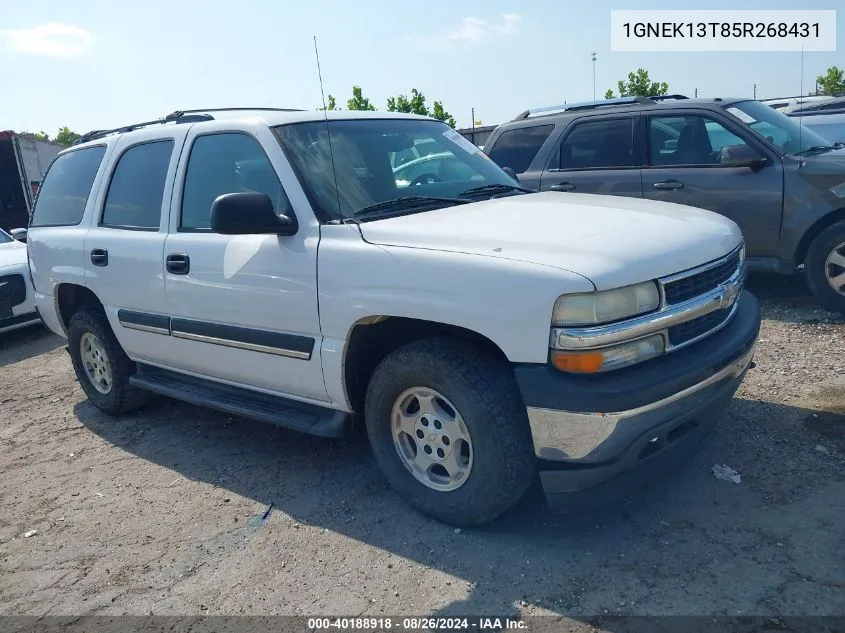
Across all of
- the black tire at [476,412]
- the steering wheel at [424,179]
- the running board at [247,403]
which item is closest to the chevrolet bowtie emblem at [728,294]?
the black tire at [476,412]

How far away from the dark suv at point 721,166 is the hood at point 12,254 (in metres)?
5.62

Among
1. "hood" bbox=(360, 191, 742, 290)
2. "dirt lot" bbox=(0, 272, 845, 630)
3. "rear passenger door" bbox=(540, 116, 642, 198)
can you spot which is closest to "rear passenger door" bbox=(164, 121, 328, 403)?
"hood" bbox=(360, 191, 742, 290)

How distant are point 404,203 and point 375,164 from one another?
329mm

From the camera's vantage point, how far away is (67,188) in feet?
17.3

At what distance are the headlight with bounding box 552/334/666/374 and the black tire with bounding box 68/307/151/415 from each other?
339cm

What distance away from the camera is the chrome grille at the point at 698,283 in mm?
Answer: 2889

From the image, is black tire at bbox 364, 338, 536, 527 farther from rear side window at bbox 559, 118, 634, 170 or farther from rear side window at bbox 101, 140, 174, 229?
rear side window at bbox 559, 118, 634, 170

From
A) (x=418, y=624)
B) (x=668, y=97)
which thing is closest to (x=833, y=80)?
(x=668, y=97)

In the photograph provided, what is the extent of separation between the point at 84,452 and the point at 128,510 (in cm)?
108

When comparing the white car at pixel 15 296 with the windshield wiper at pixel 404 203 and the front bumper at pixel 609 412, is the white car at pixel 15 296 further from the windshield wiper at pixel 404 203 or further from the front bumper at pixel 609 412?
the front bumper at pixel 609 412

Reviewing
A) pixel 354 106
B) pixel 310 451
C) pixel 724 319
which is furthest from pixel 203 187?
pixel 354 106

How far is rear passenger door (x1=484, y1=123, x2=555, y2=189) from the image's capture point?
23.9ft

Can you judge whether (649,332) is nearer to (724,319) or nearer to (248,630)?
(724,319)

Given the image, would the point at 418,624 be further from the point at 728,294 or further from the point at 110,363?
the point at 110,363
